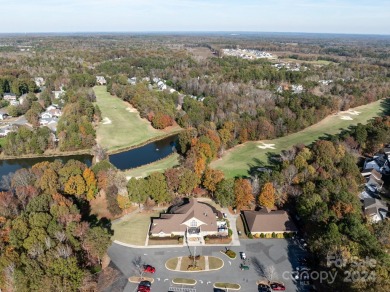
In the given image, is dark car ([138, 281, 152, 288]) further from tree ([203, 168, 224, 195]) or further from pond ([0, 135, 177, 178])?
pond ([0, 135, 177, 178])

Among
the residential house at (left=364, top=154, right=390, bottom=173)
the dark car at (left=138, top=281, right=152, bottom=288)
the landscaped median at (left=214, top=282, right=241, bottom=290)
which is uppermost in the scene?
the residential house at (left=364, top=154, right=390, bottom=173)

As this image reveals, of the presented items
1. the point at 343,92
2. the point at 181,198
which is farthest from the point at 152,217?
the point at 343,92

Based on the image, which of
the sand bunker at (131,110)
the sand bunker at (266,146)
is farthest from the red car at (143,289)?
the sand bunker at (131,110)

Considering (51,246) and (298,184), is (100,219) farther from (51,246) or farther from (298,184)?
(298,184)

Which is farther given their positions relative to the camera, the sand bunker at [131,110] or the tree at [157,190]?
the sand bunker at [131,110]

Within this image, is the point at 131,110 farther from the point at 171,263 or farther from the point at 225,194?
the point at 171,263

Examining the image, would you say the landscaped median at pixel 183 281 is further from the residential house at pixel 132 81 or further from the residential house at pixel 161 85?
the residential house at pixel 132 81

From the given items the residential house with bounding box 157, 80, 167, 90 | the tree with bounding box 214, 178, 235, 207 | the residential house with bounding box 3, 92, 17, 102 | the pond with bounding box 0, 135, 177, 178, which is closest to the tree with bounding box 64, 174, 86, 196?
the pond with bounding box 0, 135, 177, 178
